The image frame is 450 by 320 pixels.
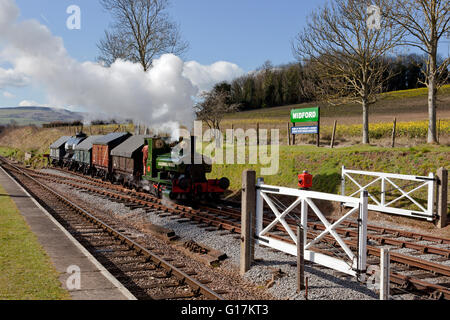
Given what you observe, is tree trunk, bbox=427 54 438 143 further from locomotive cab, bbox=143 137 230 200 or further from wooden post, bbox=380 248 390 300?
wooden post, bbox=380 248 390 300

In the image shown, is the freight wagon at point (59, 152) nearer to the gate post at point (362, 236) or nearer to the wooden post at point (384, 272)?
the gate post at point (362, 236)

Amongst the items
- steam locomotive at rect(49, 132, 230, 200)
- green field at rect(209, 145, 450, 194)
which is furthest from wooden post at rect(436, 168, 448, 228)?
steam locomotive at rect(49, 132, 230, 200)

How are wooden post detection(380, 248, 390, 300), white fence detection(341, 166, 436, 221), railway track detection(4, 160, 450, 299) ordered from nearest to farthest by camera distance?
wooden post detection(380, 248, 390, 300), railway track detection(4, 160, 450, 299), white fence detection(341, 166, 436, 221)

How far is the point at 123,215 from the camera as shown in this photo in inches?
564

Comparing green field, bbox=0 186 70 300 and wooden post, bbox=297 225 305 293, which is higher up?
wooden post, bbox=297 225 305 293

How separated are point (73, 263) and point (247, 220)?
3.81 m

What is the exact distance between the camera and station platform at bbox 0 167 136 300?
6230 millimetres

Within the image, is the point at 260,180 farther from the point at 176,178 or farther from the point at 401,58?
the point at 401,58

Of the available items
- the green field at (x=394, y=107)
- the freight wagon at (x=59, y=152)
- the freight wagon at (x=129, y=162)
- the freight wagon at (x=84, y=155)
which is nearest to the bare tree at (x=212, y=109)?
the freight wagon at (x=84, y=155)

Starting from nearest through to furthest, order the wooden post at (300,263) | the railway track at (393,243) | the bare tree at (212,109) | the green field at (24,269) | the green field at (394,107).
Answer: the green field at (24,269) < the wooden post at (300,263) < the railway track at (393,243) < the bare tree at (212,109) < the green field at (394,107)

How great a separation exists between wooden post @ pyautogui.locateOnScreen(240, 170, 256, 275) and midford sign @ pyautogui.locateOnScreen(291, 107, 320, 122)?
13.7 m

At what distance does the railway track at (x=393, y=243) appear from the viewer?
670cm

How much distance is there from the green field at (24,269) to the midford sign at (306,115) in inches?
602

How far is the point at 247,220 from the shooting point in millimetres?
A: 7840
